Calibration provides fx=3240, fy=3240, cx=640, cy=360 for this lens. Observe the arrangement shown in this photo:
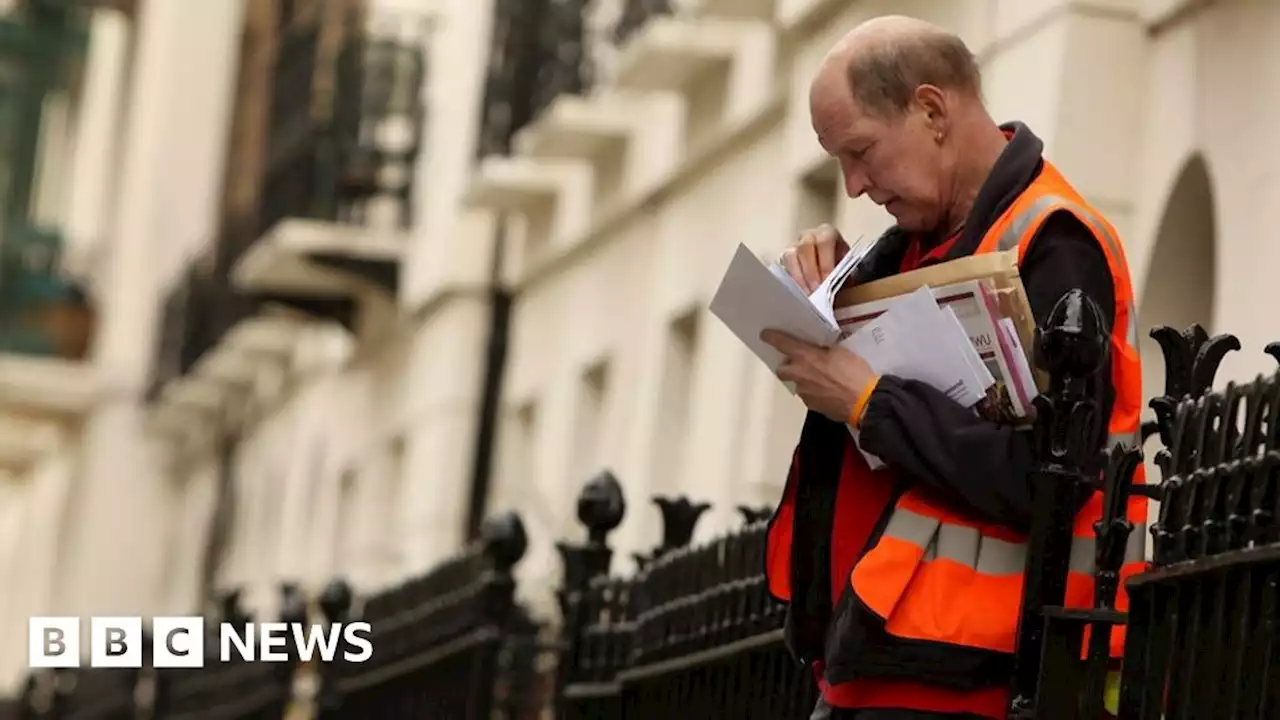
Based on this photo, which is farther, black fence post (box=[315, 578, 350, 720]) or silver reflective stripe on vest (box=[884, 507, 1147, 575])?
black fence post (box=[315, 578, 350, 720])

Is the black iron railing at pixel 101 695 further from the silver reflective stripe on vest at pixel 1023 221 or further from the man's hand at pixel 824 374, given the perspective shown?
the silver reflective stripe on vest at pixel 1023 221

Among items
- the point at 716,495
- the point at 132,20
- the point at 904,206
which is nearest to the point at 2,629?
the point at 132,20

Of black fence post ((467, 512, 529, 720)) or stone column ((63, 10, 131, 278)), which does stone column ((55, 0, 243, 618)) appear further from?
black fence post ((467, 512, 529, 720))

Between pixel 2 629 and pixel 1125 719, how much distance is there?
1394 inches

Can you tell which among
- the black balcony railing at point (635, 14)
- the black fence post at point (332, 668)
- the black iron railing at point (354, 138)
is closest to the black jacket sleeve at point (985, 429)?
the black fence post at point (332, 668)

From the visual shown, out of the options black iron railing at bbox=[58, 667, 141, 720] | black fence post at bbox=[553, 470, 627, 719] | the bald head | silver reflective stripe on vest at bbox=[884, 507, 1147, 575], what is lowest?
black iron railing at bbox=[58, 667, 141, 720]

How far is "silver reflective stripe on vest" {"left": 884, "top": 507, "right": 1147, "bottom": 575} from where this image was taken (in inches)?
194

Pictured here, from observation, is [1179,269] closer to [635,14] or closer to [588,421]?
[635,14]

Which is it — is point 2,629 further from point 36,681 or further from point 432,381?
point 432,381

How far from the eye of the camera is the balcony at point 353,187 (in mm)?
18859

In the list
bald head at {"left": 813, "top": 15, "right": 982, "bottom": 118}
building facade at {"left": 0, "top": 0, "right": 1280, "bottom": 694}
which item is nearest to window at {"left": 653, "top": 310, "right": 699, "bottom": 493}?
building facade at {"left": 0, "top": 0, "right": 1280, "bottom": 694}

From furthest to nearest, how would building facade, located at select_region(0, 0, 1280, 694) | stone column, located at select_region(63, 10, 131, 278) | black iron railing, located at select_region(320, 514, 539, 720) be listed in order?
stone column, located at select_region(63, 10, 131, 278)
black iron railing, located at select_region(320, 514, 539, 720)
building facade, located at select_region(0, 0, 1280, 694)

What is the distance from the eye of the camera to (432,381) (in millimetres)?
17672

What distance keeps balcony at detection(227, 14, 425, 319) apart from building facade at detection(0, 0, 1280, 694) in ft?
0.11
